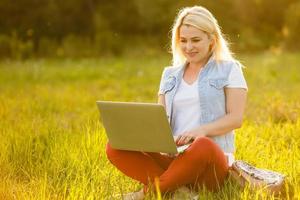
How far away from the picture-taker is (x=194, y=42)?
4320 mm

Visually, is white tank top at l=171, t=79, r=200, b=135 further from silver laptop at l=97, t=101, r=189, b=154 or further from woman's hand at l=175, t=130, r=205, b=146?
silver laptop at l=97, t=101, r=189, b=154

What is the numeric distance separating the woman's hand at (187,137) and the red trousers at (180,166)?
0.09 m

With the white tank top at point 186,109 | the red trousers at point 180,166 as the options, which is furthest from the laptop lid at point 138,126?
the white tank top at point 186,109

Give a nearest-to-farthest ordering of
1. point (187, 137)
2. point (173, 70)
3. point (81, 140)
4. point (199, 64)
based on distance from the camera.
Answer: point (187, 137) → point (199, 64) → point (173, 70) → point (81, 140)

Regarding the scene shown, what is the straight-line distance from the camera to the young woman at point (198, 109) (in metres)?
4.08

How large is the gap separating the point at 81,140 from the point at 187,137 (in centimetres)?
138

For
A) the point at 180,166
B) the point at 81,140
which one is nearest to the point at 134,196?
the point at 180,166

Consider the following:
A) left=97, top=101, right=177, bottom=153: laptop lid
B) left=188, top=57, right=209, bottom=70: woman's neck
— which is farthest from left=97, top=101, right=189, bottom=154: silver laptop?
Result: left=188, top=57, right=209, bottom=70: woman's neck

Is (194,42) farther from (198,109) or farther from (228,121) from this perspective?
(228,121)

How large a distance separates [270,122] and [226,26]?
1789 cm

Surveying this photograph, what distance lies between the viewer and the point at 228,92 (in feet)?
14.1

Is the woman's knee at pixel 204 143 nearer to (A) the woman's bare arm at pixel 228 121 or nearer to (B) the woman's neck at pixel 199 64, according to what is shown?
(A) the woman's bare arm at pixel 228 121

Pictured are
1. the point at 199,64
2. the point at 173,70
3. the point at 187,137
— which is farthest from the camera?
the point at 173,70

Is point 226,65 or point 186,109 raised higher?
point 226,65
